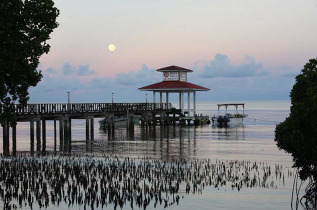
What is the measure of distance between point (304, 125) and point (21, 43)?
1603cm

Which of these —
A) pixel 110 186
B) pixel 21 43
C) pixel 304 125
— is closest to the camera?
pixel 304 125

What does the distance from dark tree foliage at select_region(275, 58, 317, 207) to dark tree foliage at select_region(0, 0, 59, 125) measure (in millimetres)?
14514

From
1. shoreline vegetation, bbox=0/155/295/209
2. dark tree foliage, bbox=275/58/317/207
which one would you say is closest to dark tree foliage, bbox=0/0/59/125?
shoreline vegetation, bbox=0/155/295/209

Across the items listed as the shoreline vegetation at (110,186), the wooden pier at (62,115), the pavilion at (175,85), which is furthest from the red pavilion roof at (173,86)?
the shoreline vegetation at (110,186)

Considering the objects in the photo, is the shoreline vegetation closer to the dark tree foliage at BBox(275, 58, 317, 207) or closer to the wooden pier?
the dark tree foliage at BBox(275, 58, 317, 207)

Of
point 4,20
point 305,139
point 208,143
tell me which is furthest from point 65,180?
point 208,143

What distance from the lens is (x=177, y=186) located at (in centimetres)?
2047

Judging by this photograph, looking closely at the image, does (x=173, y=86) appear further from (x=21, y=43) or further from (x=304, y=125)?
(x=304, y=125)

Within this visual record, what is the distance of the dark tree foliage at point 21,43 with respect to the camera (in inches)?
1024

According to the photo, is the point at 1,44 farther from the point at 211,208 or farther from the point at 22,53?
the point at 211,208

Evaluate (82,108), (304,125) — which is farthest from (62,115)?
(304,125)

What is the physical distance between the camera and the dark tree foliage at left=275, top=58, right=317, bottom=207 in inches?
650

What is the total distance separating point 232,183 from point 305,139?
6.92 meters

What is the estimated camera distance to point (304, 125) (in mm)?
16859
